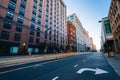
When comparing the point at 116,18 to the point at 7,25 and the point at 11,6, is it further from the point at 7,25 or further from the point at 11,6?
the point at 11,6

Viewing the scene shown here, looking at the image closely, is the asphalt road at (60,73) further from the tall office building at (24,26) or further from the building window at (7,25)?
the building window at (7,25)

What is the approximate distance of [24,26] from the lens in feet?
117

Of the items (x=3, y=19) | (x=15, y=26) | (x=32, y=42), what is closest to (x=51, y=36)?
(x=32, y=42)

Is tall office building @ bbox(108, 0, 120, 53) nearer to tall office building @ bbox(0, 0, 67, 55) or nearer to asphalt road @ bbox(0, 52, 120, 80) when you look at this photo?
asphalt road @ bbox(0, 52, 120, 80)

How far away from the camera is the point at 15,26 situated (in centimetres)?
3209

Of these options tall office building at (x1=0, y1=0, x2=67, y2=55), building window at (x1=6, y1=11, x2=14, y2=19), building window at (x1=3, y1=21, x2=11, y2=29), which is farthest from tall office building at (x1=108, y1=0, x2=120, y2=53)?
building window at (x1=6, y1=11, x2=14, y2=19)

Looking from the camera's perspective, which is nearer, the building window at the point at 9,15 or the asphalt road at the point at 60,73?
the asphalt road at the point at 60,73

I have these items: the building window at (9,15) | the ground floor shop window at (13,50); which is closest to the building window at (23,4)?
the building window at (9,15)

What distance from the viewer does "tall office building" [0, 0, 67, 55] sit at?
95.0 ft

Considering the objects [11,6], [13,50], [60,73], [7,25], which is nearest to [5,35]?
[7,25]

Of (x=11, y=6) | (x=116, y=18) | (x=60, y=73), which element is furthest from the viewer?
(x=11, y=6)

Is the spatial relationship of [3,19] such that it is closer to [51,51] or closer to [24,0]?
[24,0]

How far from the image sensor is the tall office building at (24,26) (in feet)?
95.0

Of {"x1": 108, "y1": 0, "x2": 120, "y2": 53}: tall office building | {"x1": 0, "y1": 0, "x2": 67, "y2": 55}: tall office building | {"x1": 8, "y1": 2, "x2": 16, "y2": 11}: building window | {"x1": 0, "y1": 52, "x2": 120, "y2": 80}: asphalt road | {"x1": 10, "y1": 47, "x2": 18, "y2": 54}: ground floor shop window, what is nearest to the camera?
{"x1": 0, "y1": 52, "x2": 120, "y2": 80}: asphalt road
